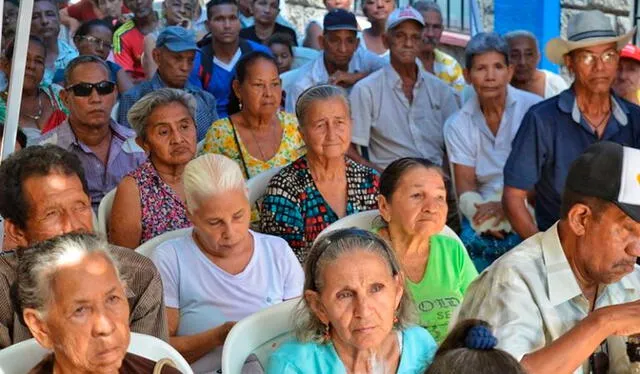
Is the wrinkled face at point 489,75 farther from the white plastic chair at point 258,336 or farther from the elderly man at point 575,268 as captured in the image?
the elderly man at point 575,268

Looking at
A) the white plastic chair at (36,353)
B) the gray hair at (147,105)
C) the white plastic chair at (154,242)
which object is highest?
the gray hair at (147,105)

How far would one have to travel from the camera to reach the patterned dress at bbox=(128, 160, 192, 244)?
4352mm

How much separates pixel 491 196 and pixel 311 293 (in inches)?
99.1

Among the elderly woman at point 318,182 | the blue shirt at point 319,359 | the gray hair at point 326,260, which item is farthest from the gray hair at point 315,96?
the blue shirt at point 319,359

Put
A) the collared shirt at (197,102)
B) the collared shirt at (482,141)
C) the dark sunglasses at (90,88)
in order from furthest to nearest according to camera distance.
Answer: the collared shirt at (197,102), the collared shirt at (482,141), the dark sunglasses at (90,88)

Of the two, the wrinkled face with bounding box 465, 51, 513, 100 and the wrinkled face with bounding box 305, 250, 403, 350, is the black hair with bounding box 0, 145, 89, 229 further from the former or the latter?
the wrinkled face with bounding box 465, 51, 513, 100

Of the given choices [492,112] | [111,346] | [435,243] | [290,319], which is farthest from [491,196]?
[111,346]

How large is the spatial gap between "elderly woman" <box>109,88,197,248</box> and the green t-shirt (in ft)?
3.56

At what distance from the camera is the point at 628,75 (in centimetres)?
600

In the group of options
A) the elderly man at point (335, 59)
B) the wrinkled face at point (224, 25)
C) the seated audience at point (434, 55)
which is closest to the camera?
the elderly man at point (335, 59)

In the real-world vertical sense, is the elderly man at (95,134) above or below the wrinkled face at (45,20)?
below

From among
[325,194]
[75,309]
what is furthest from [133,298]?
[325,194]

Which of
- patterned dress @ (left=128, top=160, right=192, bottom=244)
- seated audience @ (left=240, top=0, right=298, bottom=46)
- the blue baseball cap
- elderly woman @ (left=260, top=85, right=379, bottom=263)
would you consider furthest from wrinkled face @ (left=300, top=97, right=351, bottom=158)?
seated audience @ (left=240, top=0, right=298, bottom=46)

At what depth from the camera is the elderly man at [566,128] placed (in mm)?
4613
